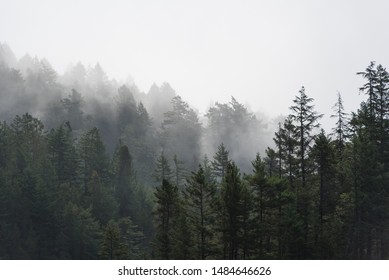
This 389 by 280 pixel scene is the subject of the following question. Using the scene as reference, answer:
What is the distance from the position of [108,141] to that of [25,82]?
32026 millimetres

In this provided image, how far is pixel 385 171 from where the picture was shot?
137 ft

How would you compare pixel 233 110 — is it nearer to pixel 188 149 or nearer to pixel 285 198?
pixel 188 149

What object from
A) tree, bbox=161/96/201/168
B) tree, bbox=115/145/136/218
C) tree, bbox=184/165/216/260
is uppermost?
tree, bbox=161/96/201/168

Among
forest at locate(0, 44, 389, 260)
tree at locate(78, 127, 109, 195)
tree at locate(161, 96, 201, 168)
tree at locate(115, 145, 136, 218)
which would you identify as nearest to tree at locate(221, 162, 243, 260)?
forest at locate(0, 44, 389, 260)

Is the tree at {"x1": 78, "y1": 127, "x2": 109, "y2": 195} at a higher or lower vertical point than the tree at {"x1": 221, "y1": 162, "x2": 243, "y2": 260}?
higher

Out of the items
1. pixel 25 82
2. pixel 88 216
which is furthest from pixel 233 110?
pixel 88 216

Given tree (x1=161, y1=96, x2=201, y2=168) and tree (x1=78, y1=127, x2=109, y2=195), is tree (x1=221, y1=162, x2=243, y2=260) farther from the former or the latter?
tree (x1=161, y1=96, x2=201, y2=168)

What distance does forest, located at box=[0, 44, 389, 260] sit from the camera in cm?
3772

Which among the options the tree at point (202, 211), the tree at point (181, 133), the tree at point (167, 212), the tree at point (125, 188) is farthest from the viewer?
the tree at point (181, 133)

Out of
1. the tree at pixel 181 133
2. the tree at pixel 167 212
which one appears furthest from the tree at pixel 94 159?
the tree at pixel 181 133

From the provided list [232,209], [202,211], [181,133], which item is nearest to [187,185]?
[202,211]

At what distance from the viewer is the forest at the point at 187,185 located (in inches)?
1485

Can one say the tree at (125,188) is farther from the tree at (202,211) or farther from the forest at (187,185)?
the tree at (202,211)

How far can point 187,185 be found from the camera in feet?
189
